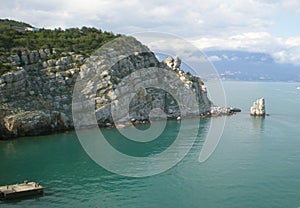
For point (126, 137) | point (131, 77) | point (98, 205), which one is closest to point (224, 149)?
point (126, 137)

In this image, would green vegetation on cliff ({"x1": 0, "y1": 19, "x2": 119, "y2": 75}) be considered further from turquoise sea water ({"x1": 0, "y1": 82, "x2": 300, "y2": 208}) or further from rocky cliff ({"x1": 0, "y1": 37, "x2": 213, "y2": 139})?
turquoise sea water ({"x1": 0, "y1": 82, "x2": 300, "y2": 208})

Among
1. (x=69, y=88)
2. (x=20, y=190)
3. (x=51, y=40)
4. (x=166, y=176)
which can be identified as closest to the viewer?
(x=20, y=190)

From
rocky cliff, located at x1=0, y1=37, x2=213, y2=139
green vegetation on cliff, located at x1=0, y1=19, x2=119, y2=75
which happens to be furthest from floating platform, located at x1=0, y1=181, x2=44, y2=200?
green vegetation on cliff, located at x1=0, y1=19, x2=119, y2=75

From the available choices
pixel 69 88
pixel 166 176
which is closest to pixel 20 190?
pixel 166 176

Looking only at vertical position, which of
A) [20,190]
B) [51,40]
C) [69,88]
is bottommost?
[20,190]

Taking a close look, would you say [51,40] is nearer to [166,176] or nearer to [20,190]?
[166,176]

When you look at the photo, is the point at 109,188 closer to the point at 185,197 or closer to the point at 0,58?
the point at 185,197

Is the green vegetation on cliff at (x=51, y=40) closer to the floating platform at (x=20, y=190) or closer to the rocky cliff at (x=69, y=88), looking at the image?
the rocky cliff at (x=69, y=88)
